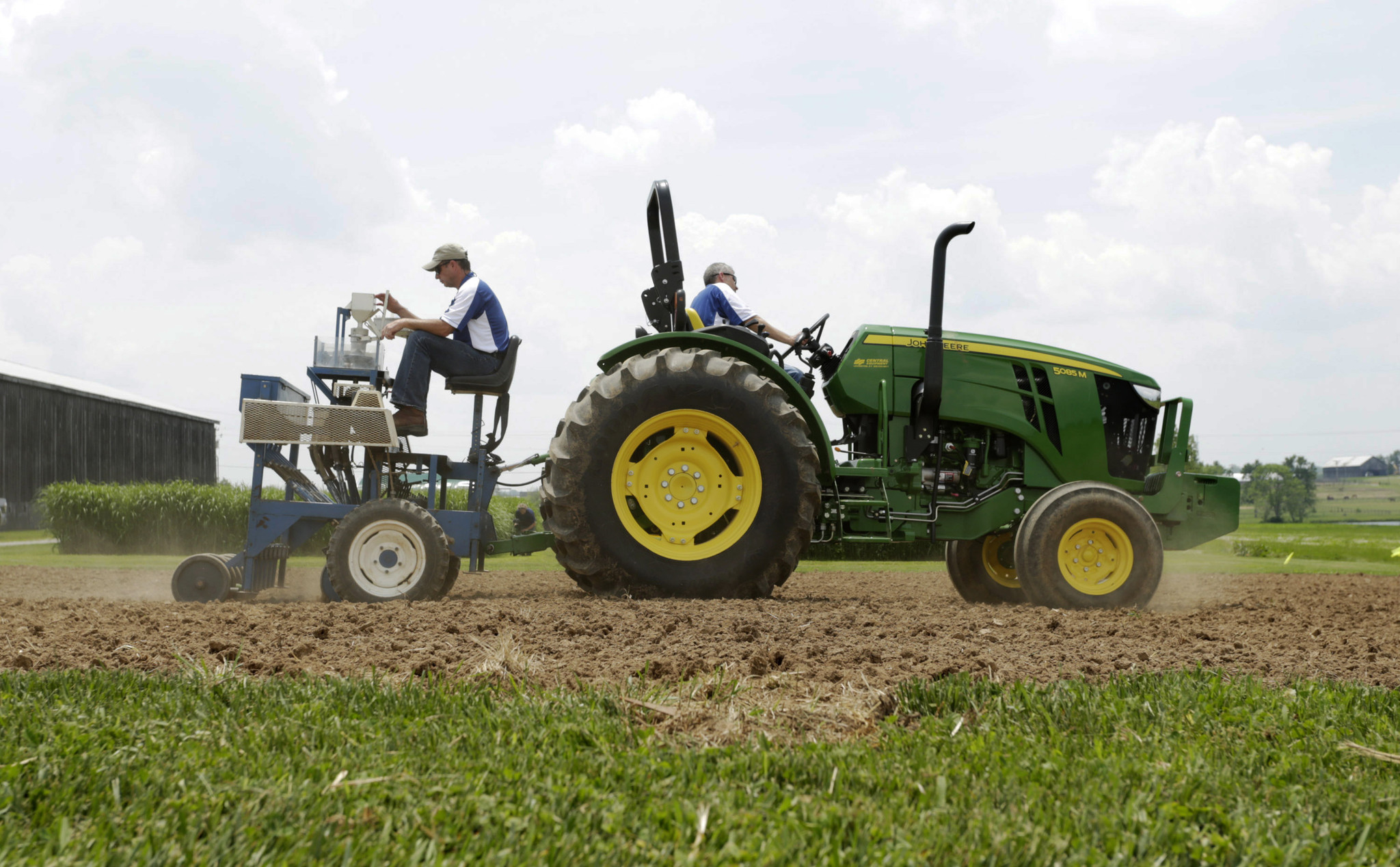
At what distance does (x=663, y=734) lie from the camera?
223 centimetres

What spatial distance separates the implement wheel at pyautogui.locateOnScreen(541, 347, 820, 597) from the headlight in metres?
2.72

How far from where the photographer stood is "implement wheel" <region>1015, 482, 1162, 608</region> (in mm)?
5312

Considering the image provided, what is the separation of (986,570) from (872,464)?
139 centimetres

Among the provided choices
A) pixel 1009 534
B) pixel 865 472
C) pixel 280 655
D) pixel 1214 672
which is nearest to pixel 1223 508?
pixel 1009 534

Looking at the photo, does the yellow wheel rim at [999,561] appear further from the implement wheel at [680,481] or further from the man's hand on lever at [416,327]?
the man's hand on lever at [416,327]

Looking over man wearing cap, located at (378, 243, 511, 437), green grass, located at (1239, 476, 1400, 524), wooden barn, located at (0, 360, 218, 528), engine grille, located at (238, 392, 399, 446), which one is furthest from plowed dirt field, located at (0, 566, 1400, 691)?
green grass, located at (1239, 476, 1400, 524)

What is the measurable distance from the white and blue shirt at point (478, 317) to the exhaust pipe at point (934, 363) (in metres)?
2.59

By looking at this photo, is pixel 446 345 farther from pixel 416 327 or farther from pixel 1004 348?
pixel 1004 348

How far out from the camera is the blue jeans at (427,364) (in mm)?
5340

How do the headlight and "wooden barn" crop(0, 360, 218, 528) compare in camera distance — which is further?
"wooden barn" crop(0, 360, 218, 528)

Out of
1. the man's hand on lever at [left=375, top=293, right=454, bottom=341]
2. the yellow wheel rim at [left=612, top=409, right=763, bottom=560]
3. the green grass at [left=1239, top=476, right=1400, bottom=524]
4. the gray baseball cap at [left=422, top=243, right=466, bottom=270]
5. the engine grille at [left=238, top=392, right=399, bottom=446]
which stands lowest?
the green grass at [left=1239, top=476, right=1400, bottom=524]

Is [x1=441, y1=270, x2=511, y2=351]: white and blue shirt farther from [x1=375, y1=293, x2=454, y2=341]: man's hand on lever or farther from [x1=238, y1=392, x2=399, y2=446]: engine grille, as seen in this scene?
[x1=238, y1=392, x2=399, y2=446]: engine grille

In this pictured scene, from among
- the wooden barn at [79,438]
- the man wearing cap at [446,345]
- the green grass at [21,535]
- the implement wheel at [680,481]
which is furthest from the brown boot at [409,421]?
the wooden barn at [79,438]

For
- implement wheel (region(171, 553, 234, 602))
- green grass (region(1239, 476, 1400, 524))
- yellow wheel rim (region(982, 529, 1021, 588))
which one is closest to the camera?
implement wheel (region(171, 553, 234, 602))
